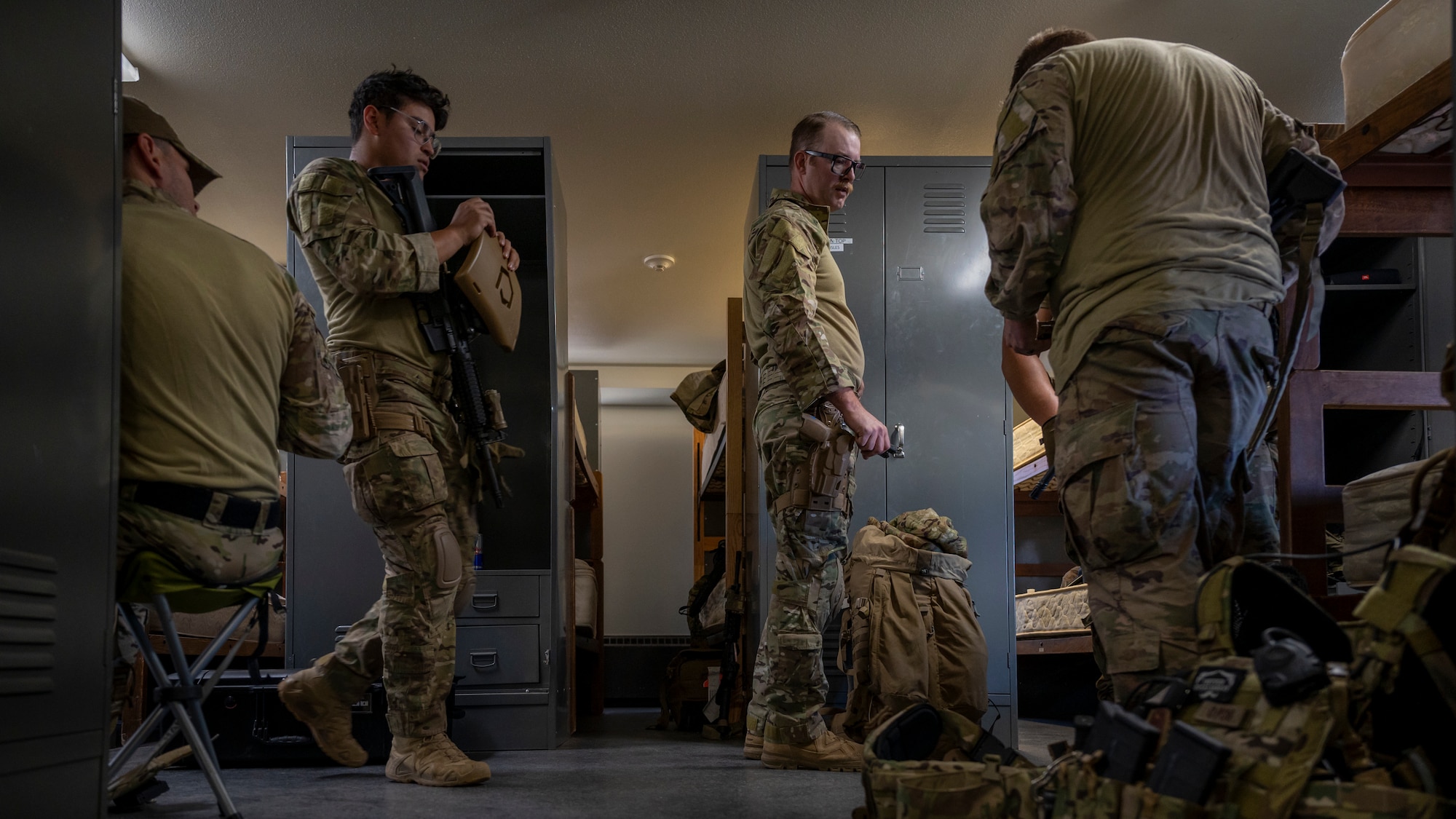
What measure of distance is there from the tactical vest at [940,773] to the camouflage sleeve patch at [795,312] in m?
1.35

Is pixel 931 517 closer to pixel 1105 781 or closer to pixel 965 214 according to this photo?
pixel 965 214

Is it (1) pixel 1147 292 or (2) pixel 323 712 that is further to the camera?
(2) pixel 323 712

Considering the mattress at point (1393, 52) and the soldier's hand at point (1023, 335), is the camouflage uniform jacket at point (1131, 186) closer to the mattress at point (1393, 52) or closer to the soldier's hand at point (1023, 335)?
the soldier's hand at point (1023, 335)

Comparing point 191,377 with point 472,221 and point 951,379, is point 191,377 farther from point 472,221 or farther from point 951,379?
point 951,379

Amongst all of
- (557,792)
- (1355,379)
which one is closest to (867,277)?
(1355,379)

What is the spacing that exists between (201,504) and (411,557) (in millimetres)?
855

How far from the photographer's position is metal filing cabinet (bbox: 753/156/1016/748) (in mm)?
3936

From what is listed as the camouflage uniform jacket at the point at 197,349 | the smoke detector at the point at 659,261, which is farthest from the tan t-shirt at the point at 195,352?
the smoke detector at the point at 659,261

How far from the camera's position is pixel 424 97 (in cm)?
298

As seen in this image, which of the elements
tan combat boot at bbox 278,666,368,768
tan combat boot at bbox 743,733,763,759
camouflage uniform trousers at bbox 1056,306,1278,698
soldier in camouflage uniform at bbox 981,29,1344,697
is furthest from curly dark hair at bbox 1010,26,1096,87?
tan combat boot at bbox 278,666,368,768

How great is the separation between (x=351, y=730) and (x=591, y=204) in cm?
423

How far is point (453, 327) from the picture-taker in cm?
287

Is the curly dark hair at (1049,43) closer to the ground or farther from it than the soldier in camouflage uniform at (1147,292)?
farther from it

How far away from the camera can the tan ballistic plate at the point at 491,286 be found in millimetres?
2842
